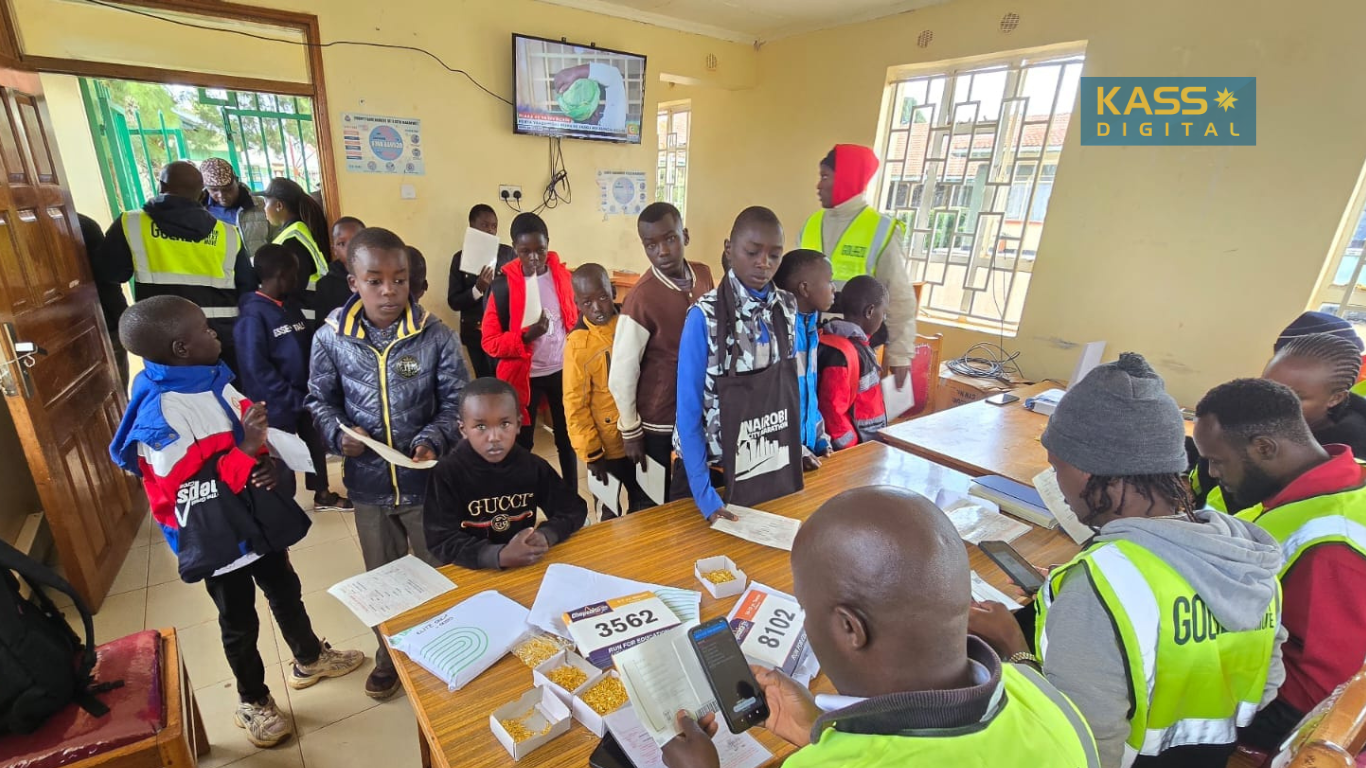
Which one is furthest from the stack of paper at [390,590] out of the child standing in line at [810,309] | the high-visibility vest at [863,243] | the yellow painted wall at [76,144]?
the yellow painted wall at [76,144]

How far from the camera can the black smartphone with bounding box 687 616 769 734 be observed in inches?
33.8

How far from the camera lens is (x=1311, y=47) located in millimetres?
2703

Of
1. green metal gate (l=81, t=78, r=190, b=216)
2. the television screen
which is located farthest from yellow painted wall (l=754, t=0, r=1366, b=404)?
green metal gate (l=81, t=78, r=190, b=216)

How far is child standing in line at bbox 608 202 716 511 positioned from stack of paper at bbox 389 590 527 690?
766mm

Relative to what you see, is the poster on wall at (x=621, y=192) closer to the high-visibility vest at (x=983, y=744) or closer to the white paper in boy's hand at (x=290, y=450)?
the white paper in boy's hand at (x=290, y=450)

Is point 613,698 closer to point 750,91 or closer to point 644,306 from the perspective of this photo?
point 644,306

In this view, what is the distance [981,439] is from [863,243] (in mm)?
1149

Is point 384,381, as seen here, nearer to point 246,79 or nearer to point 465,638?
point 465,638

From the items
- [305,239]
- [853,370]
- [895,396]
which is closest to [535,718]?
[853,370]

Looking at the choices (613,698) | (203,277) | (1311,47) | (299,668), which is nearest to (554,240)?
(203,277)

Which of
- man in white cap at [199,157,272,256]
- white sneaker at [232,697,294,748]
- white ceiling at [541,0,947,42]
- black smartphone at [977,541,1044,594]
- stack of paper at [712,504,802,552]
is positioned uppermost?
white ceiling at [541,0,947,42]

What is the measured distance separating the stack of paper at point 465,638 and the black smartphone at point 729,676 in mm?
389

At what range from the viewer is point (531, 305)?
9.54 feet

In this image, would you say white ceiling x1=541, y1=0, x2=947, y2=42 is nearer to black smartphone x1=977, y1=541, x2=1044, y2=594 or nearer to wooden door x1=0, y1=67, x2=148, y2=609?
wooden door x1=0, y1=67, x2=148, y2=609
